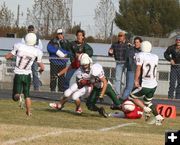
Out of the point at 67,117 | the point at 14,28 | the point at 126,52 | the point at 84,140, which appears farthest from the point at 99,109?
the point at 14,28

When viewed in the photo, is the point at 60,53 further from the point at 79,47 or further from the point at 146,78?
the point at 146,78

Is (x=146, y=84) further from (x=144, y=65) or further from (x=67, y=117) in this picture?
(x=67, y=117)

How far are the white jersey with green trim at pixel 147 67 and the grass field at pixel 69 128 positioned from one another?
89 centimetres

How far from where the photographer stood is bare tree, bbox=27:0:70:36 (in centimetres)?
6241

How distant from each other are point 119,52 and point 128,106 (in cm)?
409

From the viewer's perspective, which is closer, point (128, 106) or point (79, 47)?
point (128, 106)

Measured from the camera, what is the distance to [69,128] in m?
12.5

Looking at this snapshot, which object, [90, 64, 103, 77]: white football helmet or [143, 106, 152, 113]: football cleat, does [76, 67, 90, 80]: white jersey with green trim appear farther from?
[143, 106, 152, 113]: football cleat

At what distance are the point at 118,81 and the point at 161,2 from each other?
61768mm

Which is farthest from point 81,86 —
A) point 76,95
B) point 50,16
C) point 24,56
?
point 50,16

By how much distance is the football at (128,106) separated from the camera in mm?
15829

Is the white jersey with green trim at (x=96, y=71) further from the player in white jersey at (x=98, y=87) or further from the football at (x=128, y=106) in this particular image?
the football at (x=128, y=106)

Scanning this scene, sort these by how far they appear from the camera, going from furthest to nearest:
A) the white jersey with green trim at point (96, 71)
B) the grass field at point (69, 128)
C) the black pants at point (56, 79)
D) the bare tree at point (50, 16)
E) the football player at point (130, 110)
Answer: the bare tree at point (50, 16), the black pants at point (56, 79), the football player at point (130, 110), the white jersey with green trim at point (96, 71), the grass field at point (69, 128)

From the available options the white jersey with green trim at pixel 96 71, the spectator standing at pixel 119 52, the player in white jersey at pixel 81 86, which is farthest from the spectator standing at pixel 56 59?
the white jersey with green trim at pixel 96 71
